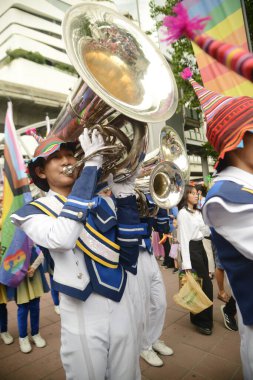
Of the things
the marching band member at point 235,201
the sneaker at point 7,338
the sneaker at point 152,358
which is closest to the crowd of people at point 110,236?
the marching band member at point 235,201

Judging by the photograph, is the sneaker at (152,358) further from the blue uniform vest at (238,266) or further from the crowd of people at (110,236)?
the blue uniform vest at (238,266)

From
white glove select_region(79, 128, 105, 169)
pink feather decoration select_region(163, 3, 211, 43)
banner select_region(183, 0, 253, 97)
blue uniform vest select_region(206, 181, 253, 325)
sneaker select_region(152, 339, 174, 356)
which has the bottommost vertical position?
sneaker select_region(152, 339, 174, 356)

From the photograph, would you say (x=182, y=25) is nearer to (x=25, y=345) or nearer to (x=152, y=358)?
(x=152, y=358)

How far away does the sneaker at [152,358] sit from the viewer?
294cm

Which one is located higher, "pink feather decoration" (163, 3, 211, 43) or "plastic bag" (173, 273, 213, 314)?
"pink feather decoration" (163, 3, 211, 43)

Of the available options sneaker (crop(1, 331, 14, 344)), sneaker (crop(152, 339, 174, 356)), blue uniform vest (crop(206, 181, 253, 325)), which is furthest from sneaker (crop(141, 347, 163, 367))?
blue uniform vest (crop(206, 181, 253, 325))

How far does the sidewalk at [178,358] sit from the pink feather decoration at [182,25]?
2.98m

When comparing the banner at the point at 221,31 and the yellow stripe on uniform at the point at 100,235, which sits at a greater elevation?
the banner at the point at 221,31

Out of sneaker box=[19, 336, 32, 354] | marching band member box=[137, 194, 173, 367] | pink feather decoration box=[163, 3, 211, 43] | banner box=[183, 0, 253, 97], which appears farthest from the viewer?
banner box=[183, 0, 253, 97]

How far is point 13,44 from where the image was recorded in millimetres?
35562

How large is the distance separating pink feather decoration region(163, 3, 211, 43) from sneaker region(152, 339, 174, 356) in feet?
10.5

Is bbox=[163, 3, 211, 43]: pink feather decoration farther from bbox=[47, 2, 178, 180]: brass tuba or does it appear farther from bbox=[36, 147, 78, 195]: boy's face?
bbox=[36, 147, 78, 195]: boy's face

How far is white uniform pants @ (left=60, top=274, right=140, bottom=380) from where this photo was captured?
155 centimetres

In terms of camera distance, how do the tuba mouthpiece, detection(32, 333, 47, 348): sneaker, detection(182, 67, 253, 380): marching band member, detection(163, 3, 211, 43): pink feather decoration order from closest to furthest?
detection(163, 3, 211, 43): pink feather decoration → detection(182, 67, 253, 380): marching band member → the tuba mouthpiece → detection(32, 333, 47, 348): sneaker
